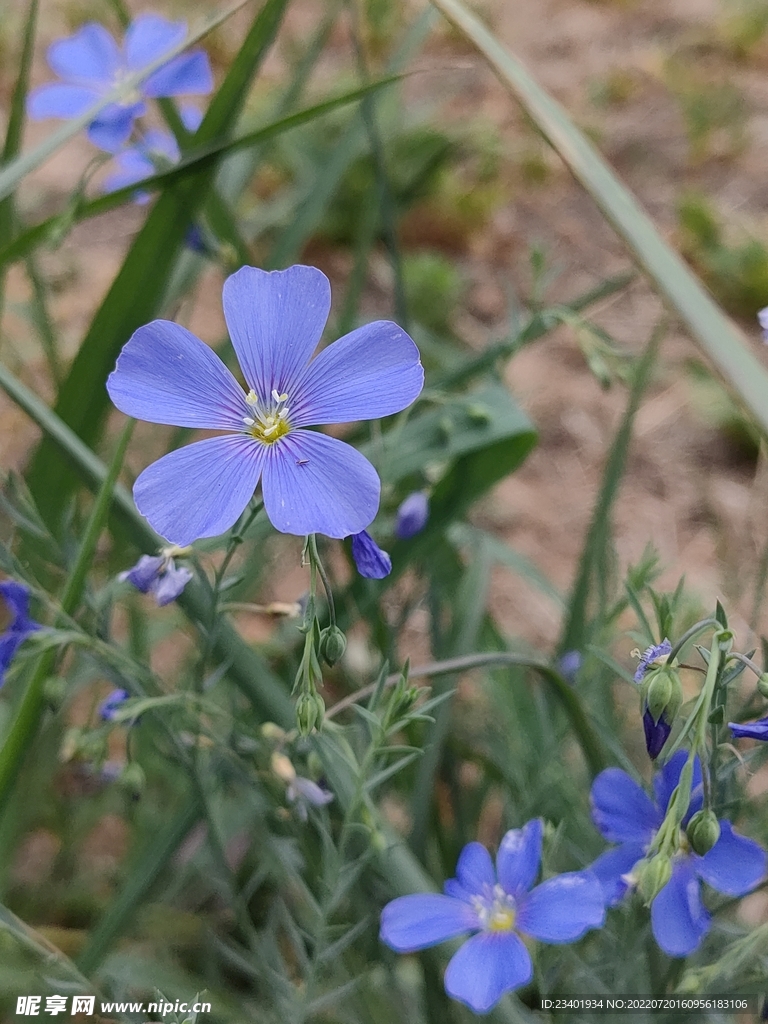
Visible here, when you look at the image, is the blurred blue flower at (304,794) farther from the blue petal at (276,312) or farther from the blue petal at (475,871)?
the blue petal at (276,312)

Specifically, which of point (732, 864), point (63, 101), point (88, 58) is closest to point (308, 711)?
point (732, 864)

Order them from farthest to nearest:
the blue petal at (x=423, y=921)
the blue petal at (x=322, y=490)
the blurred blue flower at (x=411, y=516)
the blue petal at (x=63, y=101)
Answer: the blue petal at (x=63, y=101) → the blurred blue flower at (x=411, y=516) → the blue petal at (x=423, y=921) → the blue petal at (x=322, y=490)

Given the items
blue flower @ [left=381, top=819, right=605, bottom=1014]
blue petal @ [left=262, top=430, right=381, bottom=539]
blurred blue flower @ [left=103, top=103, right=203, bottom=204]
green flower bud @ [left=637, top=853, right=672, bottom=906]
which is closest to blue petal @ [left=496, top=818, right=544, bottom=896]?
blue flower @ [left=381, top=819, right=605, bottom=1014]

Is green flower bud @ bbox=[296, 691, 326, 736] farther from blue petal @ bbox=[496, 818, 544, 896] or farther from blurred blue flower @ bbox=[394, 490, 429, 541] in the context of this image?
blurred blue flower @ bbox=[394, 490, 429, 541]

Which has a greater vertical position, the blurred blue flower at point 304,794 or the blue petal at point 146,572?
the blue petal at point 146,572

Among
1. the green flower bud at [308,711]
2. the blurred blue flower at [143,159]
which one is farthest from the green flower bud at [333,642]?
the blurred blue flower at [143,159]
